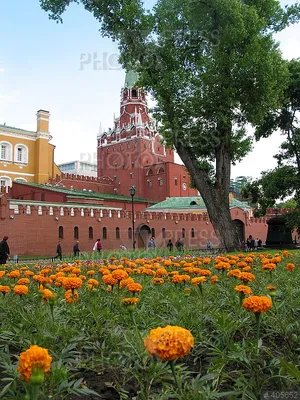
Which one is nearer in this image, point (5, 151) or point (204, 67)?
point (204, 67)

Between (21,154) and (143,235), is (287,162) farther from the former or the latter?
(21,154)

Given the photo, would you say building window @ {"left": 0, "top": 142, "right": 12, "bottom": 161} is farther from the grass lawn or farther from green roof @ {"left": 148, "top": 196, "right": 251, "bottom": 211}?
the grass lawn

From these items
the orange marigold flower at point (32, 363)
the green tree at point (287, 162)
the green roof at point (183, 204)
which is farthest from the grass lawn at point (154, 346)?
the green roof at point (183, 204)

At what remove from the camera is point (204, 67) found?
1638 centimetres

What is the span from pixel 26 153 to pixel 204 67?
106ft

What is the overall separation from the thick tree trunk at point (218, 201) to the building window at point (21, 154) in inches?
1230

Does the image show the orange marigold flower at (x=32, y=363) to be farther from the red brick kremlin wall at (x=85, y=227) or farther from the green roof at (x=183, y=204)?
the green roof at (x=183, y=204)

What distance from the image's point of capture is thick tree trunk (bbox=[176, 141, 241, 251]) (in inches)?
634

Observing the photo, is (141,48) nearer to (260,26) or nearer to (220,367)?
(260,26)

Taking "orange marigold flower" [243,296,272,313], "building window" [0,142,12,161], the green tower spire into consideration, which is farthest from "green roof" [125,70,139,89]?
"orange marigold flower" [243,296,272,313]

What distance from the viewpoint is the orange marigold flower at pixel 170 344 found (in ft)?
4.89

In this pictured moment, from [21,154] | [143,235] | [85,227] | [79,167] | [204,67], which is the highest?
[79,167]

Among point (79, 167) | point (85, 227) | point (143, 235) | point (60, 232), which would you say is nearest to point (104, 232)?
point (85, 227)

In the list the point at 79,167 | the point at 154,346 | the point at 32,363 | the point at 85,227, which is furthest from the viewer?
the point at 79,167
